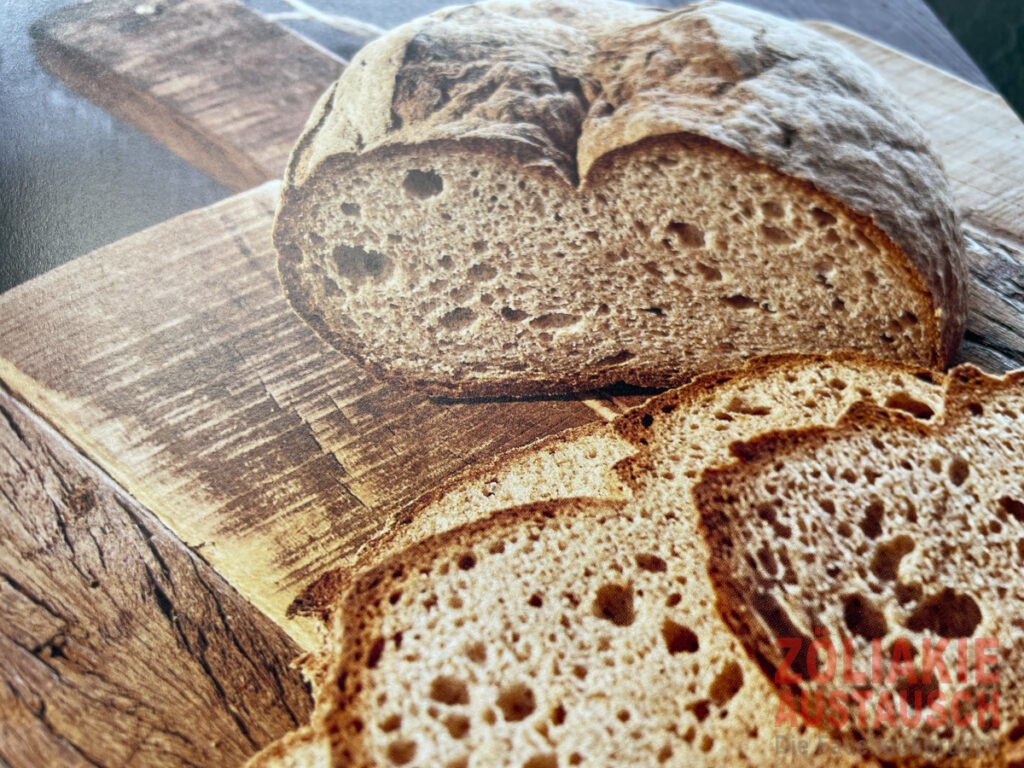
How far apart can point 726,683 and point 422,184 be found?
1.22m

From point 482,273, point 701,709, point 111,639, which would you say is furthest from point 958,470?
point 111,639

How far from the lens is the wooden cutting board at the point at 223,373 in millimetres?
1456

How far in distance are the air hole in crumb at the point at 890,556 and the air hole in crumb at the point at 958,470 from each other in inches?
7.2

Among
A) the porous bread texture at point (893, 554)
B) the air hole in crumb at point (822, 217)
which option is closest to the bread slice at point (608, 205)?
the air hole in crumb at point (822, 217)

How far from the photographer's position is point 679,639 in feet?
4.31

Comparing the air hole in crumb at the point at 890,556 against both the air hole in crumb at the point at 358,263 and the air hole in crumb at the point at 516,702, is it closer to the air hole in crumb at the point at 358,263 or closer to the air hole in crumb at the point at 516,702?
the air hole in crumb at the point at 516,702

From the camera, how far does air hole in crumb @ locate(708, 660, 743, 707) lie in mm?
1252

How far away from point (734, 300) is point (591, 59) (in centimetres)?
63

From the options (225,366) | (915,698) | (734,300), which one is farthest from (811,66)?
(225,366)

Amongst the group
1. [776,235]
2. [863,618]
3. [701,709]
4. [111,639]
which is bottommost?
[111,639]

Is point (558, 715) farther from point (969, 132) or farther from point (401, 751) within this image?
point (969, 132)

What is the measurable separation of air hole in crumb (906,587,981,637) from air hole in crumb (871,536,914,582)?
0.23 feet

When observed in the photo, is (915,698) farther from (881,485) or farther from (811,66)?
(811,66)

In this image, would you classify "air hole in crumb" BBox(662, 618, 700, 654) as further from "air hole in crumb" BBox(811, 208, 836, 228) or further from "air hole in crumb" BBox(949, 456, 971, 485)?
"air hole in crumb" BBox(811, 208, 836, 228)
